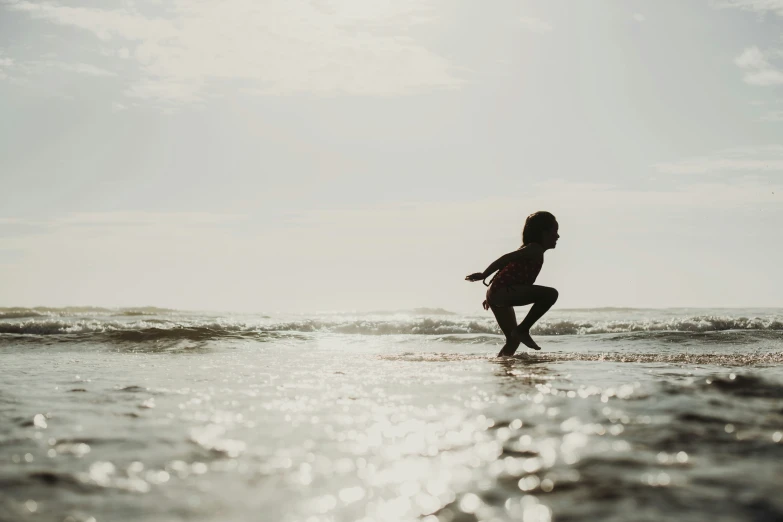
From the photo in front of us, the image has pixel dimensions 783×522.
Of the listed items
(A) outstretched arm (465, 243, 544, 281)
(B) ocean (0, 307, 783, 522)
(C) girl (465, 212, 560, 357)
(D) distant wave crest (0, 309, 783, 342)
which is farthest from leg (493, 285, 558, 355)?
(D) distant wave crest (0, 309, 783, 342)

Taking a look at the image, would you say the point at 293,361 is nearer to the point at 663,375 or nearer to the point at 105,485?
the point at 663,375

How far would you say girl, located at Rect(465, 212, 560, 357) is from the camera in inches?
313

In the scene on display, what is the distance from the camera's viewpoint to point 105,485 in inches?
97.7

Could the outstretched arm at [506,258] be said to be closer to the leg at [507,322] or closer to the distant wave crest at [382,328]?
the leg at [507,322]

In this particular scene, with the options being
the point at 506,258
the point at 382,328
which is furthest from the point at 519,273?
the point at 382,328

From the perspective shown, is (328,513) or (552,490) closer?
(328,513)

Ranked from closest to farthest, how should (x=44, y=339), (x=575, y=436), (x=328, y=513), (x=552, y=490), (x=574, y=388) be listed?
(x=328, y=513) → (x=552, y=490) → (x=575, y=436) → (x=574, y=388) → (x=44, y=339)

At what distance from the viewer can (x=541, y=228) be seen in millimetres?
8047

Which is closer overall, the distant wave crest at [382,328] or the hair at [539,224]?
the hair at [539,224]

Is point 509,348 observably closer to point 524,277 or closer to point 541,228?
point 524,277

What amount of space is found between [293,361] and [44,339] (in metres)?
7.52

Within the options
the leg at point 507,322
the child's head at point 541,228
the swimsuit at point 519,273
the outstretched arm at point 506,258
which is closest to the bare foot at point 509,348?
the leg at point 507,322

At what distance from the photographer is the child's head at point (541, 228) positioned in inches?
316

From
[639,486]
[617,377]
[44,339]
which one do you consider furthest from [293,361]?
[44,339]
